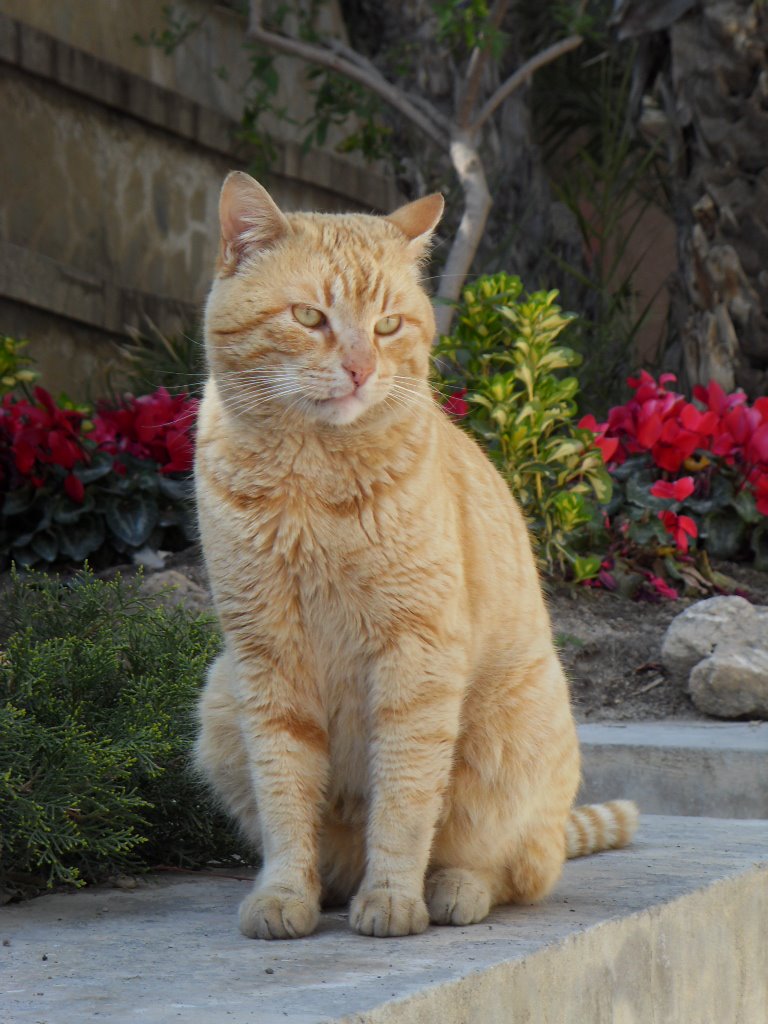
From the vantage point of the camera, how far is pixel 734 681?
441 centimetres

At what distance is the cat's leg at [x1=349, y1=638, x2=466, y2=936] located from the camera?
237 centimetres

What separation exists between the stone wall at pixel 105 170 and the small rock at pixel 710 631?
12.5 ft

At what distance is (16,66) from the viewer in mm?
7082

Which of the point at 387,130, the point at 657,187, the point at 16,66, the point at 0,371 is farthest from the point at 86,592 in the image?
the point at 657,187

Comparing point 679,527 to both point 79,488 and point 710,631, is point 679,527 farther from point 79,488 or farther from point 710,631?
point 79,488

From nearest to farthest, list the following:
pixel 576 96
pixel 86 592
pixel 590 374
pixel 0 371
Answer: pixel 86 592 < pixel 0 371 < pixel 590 374 < pixel 576 96

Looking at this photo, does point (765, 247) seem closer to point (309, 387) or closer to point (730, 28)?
point (730, 28)

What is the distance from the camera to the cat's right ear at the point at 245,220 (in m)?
2.46

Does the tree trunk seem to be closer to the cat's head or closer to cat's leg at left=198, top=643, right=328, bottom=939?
the cat's head

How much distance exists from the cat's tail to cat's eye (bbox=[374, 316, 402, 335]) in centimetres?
127

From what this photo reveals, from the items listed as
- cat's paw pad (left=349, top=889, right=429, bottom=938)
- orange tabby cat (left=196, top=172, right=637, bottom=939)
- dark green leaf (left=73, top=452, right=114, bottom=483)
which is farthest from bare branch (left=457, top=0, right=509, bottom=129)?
cat's paw pad (left=349, top=889, right=429, bottom=938)

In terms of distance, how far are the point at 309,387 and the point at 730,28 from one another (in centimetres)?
415

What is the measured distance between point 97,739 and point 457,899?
86 cm

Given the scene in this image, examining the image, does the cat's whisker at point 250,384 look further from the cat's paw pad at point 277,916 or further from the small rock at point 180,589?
the small rock at point 180,589
